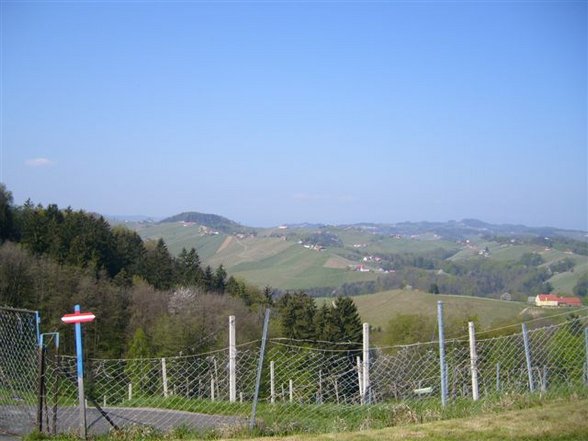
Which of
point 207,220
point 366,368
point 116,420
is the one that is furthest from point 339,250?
point 116,420

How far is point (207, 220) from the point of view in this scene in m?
169

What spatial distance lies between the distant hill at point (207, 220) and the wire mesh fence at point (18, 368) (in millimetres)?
147932

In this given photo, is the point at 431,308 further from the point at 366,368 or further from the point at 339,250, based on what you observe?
the point at 339,250

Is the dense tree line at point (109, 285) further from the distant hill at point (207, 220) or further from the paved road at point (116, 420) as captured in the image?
the distant hill at point (207, 220)

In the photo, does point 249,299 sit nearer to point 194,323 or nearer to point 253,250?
point 194,323

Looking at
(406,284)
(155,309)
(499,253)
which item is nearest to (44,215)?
(155,309)

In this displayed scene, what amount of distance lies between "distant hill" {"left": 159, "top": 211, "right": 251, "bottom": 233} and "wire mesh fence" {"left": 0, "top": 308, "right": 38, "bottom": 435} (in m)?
148

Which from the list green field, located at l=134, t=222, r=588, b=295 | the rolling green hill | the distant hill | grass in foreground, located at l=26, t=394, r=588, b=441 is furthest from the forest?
the distant hill

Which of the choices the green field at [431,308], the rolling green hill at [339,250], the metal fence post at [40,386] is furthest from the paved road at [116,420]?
the rolling green hill at [339,250]

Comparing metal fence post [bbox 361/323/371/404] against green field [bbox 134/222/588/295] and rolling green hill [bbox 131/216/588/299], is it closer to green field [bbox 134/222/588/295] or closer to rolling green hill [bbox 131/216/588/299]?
rolling green hill [bbox 131/216/588/299]

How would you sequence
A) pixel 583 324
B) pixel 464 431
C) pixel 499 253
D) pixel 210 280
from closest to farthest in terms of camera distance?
pixel 464 431 → pixel 583 324 → pixel 210 280 → pixel 499 253

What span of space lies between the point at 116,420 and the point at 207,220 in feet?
529

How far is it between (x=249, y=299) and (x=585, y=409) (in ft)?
190

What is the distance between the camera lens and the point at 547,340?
11.0 metres
